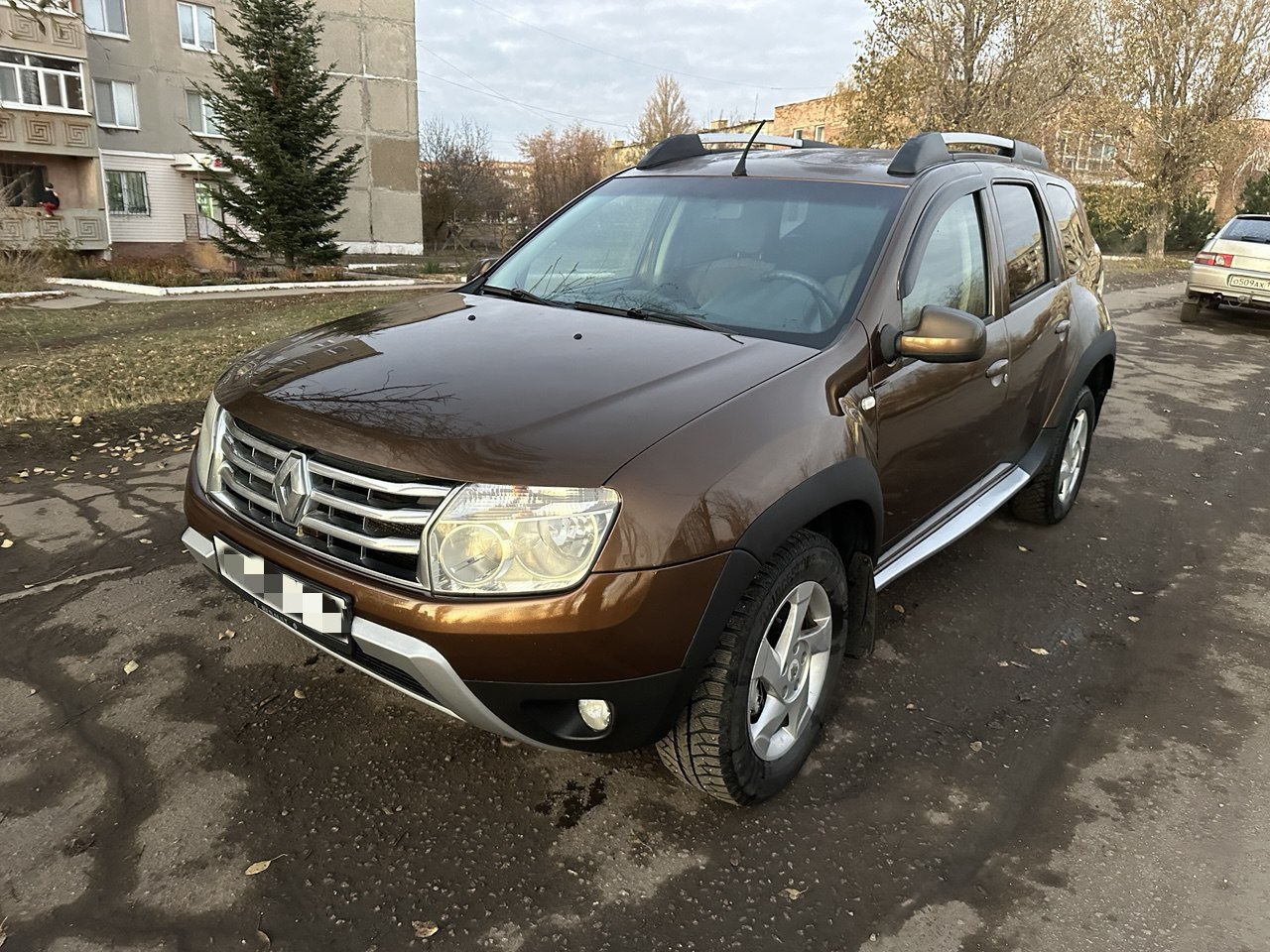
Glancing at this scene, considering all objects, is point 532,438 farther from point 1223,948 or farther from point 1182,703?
point 1182,703

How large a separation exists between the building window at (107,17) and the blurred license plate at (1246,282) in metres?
34.1

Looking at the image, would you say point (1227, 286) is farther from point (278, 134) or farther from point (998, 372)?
point (278, 134)

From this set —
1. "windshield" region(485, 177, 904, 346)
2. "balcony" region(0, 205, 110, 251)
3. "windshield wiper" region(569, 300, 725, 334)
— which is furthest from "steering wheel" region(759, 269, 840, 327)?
"balcony" region(0, 205, 110, 251)

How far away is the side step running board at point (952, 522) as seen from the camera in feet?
10.3

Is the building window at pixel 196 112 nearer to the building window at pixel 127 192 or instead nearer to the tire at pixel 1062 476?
the building window at pixel 127 192

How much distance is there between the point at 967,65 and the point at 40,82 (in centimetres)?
2701

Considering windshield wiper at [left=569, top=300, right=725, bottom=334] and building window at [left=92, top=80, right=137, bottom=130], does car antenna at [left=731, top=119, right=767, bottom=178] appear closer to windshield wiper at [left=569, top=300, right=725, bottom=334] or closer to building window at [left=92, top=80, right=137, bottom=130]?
windshield wiper at [left=569, top=300, right=725, bottom=334]

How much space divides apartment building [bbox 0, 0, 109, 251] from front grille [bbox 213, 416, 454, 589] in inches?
1120

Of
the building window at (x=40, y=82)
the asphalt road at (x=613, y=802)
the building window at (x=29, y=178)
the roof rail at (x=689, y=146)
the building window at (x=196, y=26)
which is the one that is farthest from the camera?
the building window at (x=196, y=26)

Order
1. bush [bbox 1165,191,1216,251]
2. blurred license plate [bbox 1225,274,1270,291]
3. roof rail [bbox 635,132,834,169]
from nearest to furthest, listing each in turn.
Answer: roof rail [bbox 635,132,834,169]
blurred license plate [bbox 1225,274,1270,291]
bush [bbox 1165,191,1216,251]

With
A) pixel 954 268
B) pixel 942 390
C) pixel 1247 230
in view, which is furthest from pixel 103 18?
pixel 942 390

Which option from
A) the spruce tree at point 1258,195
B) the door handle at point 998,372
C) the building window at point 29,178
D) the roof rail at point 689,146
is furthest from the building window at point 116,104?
the spruce tree at point 1258,195

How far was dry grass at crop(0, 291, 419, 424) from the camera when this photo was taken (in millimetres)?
6484

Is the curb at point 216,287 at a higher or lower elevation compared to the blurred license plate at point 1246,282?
lower
